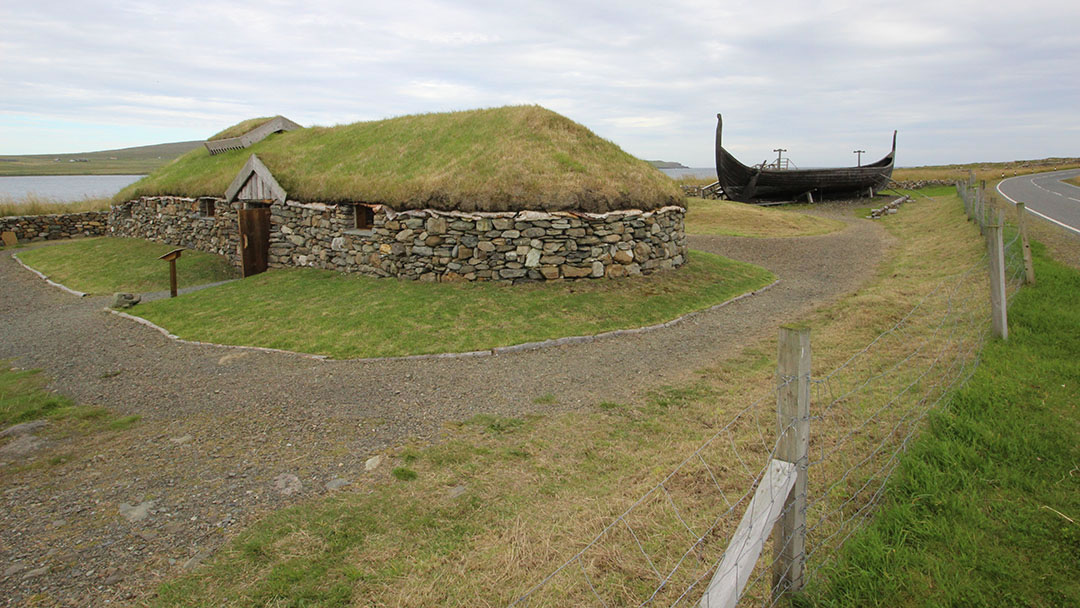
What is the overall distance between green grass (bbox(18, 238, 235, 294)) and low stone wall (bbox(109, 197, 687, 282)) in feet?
13.9

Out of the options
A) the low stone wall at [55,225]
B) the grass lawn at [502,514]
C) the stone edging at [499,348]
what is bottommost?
the grass lawn at [502,514]

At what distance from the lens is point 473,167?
1388 cm

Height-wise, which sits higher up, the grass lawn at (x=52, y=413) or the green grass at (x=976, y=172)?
the green grass at (x=976, y=172)

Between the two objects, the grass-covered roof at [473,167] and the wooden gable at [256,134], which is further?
the wooden gable at [256,134]

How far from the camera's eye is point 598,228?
510 inches

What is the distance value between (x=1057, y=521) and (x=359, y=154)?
16680 mm

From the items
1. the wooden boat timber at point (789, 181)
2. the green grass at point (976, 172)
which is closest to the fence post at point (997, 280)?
the wooden boat timber at point (789, 181)

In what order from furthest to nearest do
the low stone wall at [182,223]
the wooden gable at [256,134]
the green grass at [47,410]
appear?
the wooden gable at [256,134] → the low stone wall at [182,223] → the green grass at [47,410]

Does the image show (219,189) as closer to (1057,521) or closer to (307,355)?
(307,355)

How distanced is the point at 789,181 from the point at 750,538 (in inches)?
1461

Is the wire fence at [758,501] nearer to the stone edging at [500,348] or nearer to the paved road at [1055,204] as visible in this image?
the stone edging at [500,348]

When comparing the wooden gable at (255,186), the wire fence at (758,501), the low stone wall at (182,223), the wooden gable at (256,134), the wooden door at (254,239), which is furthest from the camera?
the wooden gable at (256,134)

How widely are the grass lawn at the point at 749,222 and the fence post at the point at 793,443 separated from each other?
71.5ft

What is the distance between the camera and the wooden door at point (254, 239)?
16297mm
